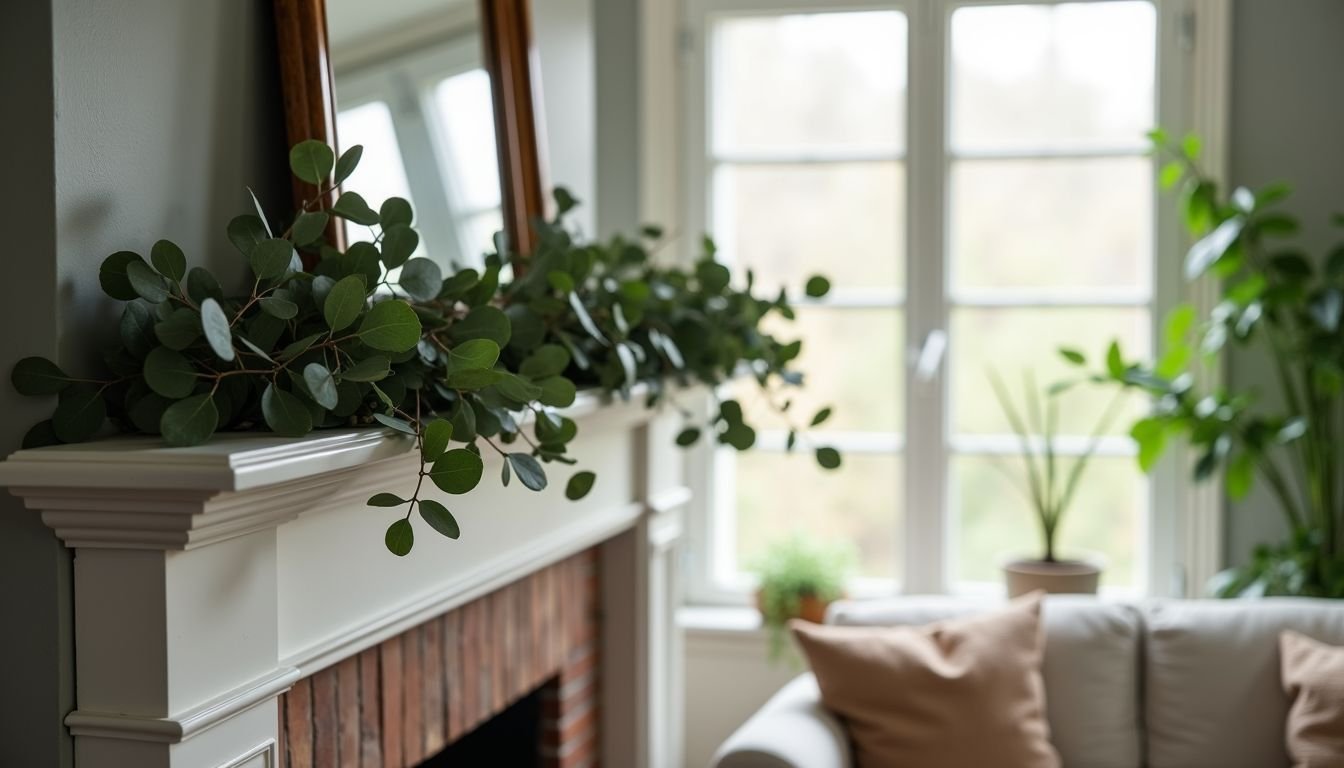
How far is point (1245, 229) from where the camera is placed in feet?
9.82

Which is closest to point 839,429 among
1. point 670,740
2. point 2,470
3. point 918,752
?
point 670,740

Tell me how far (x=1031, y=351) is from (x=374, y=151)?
84.3 inches

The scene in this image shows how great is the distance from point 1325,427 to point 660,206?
1739 mm

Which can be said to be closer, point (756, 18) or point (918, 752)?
point (918, 752)

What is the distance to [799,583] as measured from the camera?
3.34 metres

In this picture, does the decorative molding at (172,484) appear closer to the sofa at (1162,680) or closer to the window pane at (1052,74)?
the sofa at (1162,680)

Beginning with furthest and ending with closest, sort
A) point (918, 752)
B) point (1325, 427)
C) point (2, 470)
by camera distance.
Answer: point (1325, 427) < point (918, 752) < point (2, 470)

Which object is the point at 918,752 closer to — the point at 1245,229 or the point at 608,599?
the point at 608,599

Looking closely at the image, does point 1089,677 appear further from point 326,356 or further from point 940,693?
point 326,356

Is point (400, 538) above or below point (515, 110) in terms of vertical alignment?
below

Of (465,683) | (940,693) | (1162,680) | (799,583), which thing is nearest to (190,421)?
(465,683)

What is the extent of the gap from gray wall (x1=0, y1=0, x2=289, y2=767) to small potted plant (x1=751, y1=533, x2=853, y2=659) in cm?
222

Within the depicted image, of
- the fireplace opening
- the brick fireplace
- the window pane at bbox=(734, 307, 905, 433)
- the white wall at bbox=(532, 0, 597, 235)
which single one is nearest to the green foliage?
the window pane at bbox=(734, 307, 905, 433)

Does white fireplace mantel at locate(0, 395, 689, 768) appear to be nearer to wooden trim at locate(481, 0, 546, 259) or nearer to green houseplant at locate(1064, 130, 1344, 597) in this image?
wooden trim at locate(481, 0, 546, 259)
